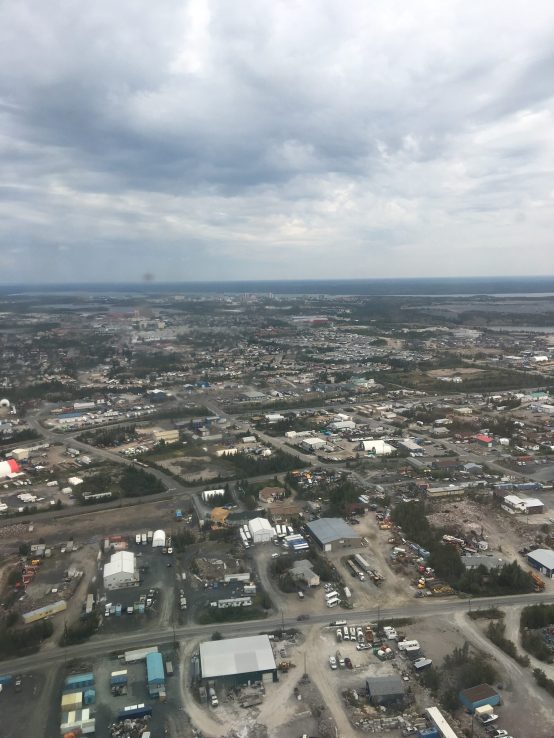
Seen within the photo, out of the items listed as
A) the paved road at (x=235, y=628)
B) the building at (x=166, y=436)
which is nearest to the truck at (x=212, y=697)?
the paved road at (x=235, y=628)

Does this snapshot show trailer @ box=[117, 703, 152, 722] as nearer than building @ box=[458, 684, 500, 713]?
Yes


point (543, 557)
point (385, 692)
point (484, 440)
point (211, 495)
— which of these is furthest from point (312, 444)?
point (385, 692)

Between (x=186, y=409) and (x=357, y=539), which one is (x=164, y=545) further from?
(x=186, y=409)

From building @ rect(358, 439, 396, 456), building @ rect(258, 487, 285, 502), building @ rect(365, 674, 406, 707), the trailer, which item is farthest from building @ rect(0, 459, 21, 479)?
building @ rect(365, 674, 406, 707)

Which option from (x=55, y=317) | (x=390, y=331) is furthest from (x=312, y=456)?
(x=55, y=317)

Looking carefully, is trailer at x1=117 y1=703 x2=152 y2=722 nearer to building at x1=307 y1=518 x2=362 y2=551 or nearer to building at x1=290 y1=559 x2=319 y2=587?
building at x1=290 y1=559 x2=319 y2=587
